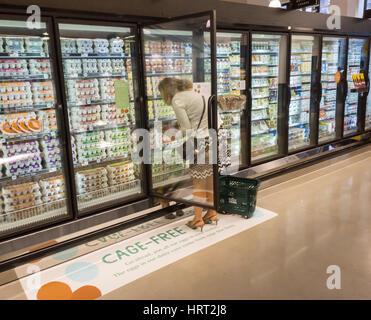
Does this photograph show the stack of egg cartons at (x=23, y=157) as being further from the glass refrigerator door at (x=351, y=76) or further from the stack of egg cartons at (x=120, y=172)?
the glass refrigerator door at (x=351, y=76)

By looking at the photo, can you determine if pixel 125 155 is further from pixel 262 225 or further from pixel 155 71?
pixel 262 225

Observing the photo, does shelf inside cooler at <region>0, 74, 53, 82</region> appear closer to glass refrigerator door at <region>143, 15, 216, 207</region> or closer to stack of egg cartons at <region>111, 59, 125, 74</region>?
stack of egg cartons at <region>111, 59, 125, 74</region>

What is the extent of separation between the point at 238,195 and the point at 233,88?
1.70 m

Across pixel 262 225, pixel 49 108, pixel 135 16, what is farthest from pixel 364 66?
pixel 49 108

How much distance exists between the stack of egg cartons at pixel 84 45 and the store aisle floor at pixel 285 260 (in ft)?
7.69

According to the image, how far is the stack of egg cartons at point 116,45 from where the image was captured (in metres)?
3.72

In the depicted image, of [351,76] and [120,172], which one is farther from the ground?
[351,76]

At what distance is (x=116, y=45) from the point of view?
3742mm

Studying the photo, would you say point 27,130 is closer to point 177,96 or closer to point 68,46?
point 68,46

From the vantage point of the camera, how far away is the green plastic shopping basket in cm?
399

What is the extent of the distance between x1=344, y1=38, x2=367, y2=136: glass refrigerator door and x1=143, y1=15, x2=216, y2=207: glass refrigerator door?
4538 mm

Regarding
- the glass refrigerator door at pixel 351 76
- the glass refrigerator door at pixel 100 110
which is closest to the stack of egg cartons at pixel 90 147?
the glass refrigerator door at pixel 100 110

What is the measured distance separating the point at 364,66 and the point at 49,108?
6.65 meters

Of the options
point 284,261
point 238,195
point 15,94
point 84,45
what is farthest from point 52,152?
point 284,261
